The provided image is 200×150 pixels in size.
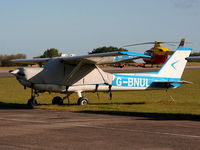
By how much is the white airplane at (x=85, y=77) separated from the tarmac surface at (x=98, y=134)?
5765mm

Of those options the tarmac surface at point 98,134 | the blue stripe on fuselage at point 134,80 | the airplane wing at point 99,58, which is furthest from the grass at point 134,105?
the tarmac surface at point 98,134

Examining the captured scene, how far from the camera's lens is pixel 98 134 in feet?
34.8

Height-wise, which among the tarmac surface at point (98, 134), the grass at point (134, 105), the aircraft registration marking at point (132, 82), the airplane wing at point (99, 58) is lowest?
the grass at point (134, 105)

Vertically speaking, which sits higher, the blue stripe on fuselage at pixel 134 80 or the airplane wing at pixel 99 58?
the airplane wing at pixel 99 58

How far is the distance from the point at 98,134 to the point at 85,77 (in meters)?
10.8

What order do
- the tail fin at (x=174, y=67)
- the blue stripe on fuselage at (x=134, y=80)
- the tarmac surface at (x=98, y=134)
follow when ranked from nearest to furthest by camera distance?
the tarmac surface at (x=98, y=134) < the blue stripe on fuselage at (x=134, y=80) < the tail fin at (x=174, y=67)

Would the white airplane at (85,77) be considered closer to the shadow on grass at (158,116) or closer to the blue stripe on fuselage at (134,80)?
the blue stripe on fuselage at (134,80)

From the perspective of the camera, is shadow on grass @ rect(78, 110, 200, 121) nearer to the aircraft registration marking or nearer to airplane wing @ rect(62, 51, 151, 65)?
airplane wing @ rect(62, 51, 151, 65)

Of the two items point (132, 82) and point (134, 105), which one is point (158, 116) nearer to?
point (134, 105)

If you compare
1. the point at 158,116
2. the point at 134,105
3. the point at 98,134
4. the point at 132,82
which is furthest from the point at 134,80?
the point at 98,134

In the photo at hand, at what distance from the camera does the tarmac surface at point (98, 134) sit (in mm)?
8945

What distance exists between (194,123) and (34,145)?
227 inches

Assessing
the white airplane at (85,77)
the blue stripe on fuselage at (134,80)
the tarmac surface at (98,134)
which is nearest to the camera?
the tarmac surface at (98,134)

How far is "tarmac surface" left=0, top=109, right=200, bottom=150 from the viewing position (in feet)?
29.3
